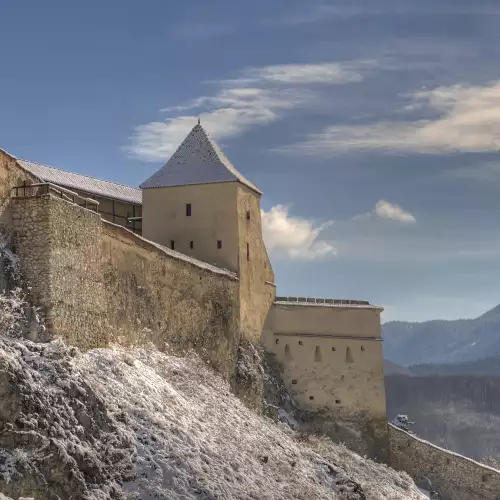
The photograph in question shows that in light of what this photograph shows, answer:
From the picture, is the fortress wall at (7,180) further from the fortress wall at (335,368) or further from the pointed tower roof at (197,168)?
the fortress wall at (335,368)

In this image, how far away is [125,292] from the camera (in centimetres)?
2819

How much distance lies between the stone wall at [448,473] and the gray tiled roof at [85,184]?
17882mm

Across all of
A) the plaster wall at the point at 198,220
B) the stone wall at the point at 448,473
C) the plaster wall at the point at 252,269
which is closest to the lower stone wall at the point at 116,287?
the plaster wall at the point at 252,269

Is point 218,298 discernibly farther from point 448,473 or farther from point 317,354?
point 448,473

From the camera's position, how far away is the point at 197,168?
4088cm

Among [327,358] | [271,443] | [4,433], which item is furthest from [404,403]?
[4,433]

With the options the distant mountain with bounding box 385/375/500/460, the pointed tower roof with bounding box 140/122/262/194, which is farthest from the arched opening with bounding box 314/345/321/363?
the distant mountain with bounding box 385/375/500/460

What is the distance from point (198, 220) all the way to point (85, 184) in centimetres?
579

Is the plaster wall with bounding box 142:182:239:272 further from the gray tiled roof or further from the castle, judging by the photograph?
the gray tiled roof

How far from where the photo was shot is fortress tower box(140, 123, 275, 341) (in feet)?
130

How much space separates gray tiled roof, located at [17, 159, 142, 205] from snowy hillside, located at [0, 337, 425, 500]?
12361mm

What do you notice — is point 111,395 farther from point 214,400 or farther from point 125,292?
point 214,400

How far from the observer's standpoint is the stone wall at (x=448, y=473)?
42.3 meters

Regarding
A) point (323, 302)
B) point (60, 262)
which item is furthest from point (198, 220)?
point (60, 262)
